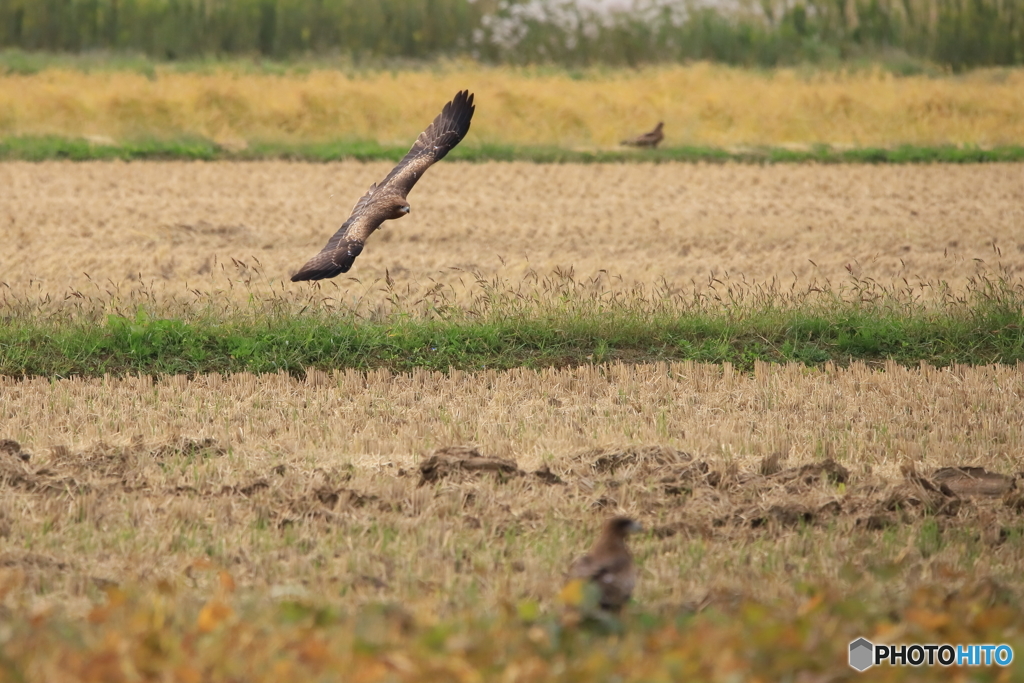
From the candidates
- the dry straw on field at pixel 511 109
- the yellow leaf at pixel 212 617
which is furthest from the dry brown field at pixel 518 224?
the yellow leaf at pixel 212 617

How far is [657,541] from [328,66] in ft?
95.0

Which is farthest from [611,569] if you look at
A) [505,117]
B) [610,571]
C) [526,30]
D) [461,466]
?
[526,30]

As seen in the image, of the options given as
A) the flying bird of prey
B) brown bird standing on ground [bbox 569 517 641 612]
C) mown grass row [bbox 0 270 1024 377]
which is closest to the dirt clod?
the flying bird of prey

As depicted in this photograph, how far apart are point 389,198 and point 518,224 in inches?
282

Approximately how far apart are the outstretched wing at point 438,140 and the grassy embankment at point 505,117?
12.2m

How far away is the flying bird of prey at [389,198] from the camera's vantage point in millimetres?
7020

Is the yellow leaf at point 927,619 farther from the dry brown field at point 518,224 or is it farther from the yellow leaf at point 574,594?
the dry brown field at point 518,224

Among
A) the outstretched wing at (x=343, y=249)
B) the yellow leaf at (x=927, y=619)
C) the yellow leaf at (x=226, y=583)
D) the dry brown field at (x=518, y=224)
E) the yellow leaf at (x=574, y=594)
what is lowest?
the dry brown field at (x=518, y=224)

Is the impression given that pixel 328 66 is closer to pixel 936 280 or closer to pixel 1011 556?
pixel 936 280

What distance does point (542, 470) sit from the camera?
250 inches

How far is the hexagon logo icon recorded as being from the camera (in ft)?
12.4

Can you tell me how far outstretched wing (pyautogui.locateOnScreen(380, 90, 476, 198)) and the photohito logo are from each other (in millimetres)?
5225

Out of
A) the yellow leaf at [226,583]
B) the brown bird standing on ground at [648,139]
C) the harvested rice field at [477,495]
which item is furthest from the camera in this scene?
the brown bird standing on ground at [648,139]

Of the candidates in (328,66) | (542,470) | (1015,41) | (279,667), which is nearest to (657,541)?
(542,470)
